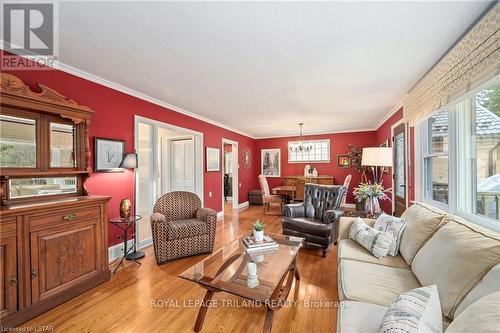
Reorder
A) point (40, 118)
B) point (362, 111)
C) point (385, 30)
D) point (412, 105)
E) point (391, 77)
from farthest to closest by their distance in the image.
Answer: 1. point (362, 111)
2. point (412, 105)
3. point (391, 77)
4. point (40, 118)
5. point (385, 30)

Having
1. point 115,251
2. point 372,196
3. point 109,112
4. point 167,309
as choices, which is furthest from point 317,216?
point 109,112

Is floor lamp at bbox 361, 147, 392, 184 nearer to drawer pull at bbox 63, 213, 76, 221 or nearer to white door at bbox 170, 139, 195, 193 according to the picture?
white door at bbox 170, 139, 195, 193

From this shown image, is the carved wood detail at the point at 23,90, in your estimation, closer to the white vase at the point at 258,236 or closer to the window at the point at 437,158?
the white vase at the point at 258,236

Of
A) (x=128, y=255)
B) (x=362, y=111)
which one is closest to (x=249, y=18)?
(x=128, y=255)

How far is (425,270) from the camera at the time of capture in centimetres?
144

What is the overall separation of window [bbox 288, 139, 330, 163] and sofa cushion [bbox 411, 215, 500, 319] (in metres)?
5.55

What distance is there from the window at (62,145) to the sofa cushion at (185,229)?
4.38 ft

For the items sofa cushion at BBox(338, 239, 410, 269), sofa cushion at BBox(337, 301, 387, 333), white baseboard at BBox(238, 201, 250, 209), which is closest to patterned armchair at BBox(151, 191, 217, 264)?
sofa cushion at BBox(338, 239, 410, 269)

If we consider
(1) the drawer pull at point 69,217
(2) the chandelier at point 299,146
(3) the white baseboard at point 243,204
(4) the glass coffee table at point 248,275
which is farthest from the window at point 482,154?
(3) the white baseboard at point 243,204

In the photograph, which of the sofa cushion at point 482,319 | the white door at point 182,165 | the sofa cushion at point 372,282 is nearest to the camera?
the sofa cushion at point 482,319

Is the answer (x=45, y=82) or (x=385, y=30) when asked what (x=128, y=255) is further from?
(x=385, y=30)

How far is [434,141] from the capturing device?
2713 mm

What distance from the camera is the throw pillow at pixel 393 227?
6.58ft

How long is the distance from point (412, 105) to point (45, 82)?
4.36 meters
